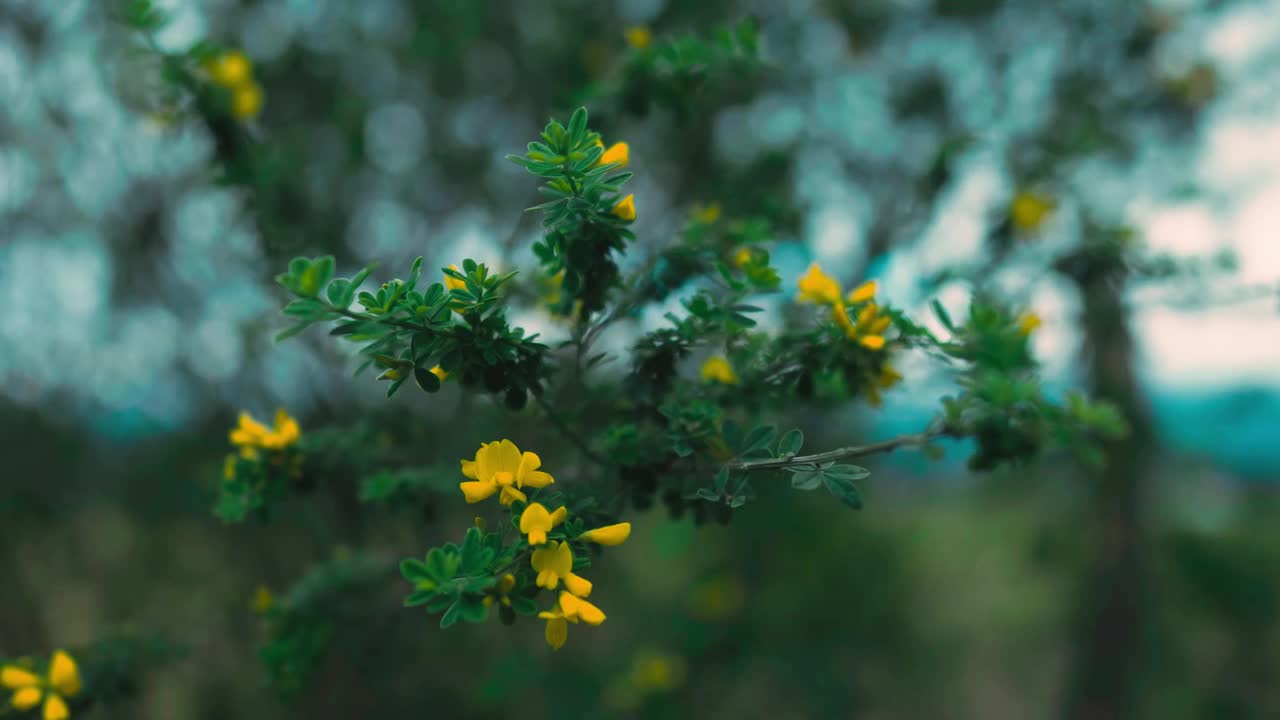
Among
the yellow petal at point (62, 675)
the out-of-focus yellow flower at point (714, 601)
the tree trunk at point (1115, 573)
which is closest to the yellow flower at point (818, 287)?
the yellow petal at point (62, 675)

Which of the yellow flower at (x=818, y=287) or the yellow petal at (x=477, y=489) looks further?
the yellow flower at (x=818, y=287)

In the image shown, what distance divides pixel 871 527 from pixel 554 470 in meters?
3.74

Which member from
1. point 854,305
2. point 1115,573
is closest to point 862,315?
point 854,305

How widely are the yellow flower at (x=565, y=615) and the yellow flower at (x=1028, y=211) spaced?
6.15 feet

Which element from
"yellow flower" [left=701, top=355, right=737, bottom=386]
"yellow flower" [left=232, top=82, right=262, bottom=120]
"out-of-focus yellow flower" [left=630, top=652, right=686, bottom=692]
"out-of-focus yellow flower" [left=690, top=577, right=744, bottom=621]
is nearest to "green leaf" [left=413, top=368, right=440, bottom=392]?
"yellow flower" [left=701, top=355, right=737, bottom=386]

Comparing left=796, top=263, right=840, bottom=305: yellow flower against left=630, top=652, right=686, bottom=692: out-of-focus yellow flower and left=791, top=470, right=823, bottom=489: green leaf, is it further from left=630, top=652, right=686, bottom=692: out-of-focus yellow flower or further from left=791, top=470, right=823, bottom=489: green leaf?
left=630, top=652, right=686, bottom=692: out-of-focus yellow flower

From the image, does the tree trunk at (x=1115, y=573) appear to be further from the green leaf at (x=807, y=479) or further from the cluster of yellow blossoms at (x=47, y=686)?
the cluster of yellow blossoms at (x=47, y=686)

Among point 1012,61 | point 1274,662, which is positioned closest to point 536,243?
point 1012,61

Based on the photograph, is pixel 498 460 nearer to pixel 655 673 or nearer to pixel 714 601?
pixel 655 673

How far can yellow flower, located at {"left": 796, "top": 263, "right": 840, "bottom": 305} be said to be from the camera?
4.31 feet

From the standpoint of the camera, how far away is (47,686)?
4.64 feet

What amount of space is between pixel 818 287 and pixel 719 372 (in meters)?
0.26

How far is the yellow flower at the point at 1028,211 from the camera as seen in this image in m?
2.26

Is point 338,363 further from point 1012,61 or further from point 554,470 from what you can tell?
point 1012,61
